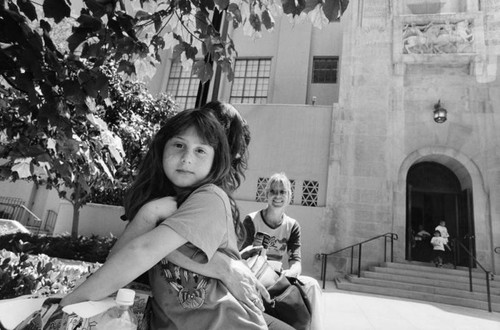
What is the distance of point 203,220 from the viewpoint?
1.18 m

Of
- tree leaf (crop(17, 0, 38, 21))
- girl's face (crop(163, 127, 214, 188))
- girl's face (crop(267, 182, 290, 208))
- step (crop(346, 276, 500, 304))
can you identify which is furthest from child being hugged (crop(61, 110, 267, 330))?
step (crop(346, 276, 500, 304))

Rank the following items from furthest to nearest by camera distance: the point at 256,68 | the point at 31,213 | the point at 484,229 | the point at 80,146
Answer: the point at 31,213
the point at 256,68
the point at 484,229
the point at 80,146

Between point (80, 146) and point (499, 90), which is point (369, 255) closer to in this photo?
point (499, 90)

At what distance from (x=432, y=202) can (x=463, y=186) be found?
53.4 inches

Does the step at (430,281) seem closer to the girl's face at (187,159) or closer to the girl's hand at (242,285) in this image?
the girl's hand at (242,285)

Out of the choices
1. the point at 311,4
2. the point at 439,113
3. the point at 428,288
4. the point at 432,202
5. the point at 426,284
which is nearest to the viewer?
the point at 311,4

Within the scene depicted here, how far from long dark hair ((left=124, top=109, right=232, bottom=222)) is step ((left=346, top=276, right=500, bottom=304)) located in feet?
33.1

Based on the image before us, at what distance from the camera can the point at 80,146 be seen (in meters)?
2.90

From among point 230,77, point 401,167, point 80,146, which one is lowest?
point 80,146

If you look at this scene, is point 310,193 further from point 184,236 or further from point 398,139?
point 184,236

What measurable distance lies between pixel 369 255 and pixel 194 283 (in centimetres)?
1214

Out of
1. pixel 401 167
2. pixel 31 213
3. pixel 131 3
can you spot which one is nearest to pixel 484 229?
pixel 401 167

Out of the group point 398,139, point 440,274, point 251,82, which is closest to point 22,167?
point 440,274

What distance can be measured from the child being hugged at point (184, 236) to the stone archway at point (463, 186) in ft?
40.7
